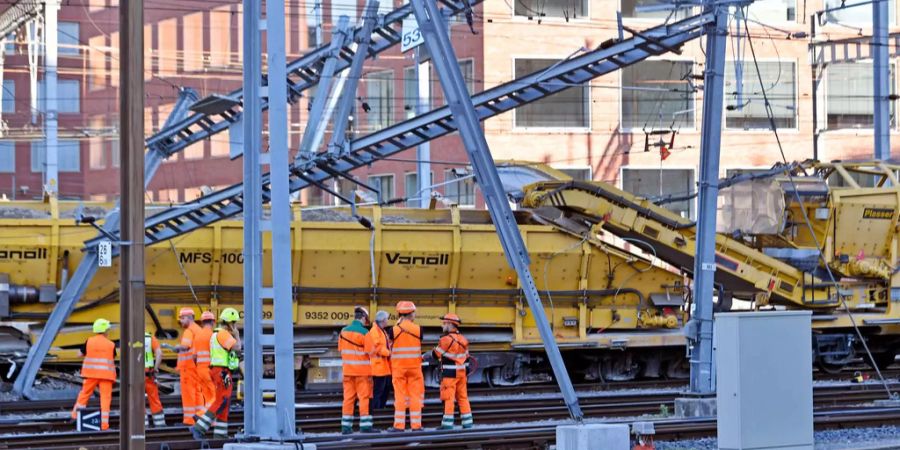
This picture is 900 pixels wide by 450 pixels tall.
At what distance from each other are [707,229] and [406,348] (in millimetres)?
5236

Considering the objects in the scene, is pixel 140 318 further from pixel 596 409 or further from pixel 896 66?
pixel 896 66

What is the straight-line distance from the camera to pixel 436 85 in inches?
2019

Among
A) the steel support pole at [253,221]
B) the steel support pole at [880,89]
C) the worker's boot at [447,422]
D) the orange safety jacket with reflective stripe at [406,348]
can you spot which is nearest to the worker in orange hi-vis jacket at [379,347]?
the orange safety jacket with reflective stripe at [406,348]

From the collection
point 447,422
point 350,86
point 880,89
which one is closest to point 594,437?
point 447,422

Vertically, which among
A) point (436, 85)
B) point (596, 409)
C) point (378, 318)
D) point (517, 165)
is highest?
point (436, 85)

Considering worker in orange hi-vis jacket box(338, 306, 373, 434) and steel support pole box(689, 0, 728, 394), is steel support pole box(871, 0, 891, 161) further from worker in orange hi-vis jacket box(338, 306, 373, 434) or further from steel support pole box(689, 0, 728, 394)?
worker in orange hi-vis jacket box(338, 306, 373, 434)

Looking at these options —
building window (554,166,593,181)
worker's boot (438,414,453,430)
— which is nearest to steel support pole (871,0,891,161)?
building window (554,166,593,181)

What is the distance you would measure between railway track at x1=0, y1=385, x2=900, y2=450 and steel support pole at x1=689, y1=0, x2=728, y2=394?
0.99 m

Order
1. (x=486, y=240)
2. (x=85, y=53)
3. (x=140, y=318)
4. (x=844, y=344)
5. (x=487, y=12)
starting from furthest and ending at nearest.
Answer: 1. (x=85, y=53)
2. (x=487, y=12)
3. (x=844, y=344)
4. (x=486, y=240)
5. (x=140, y=318)

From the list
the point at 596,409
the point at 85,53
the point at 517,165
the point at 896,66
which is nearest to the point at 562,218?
the point at 517,165

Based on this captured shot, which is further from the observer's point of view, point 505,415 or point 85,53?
point 85,53

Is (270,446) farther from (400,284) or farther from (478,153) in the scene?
(400,284)

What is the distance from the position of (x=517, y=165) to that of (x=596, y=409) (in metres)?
6.58

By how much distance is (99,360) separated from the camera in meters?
19.3
